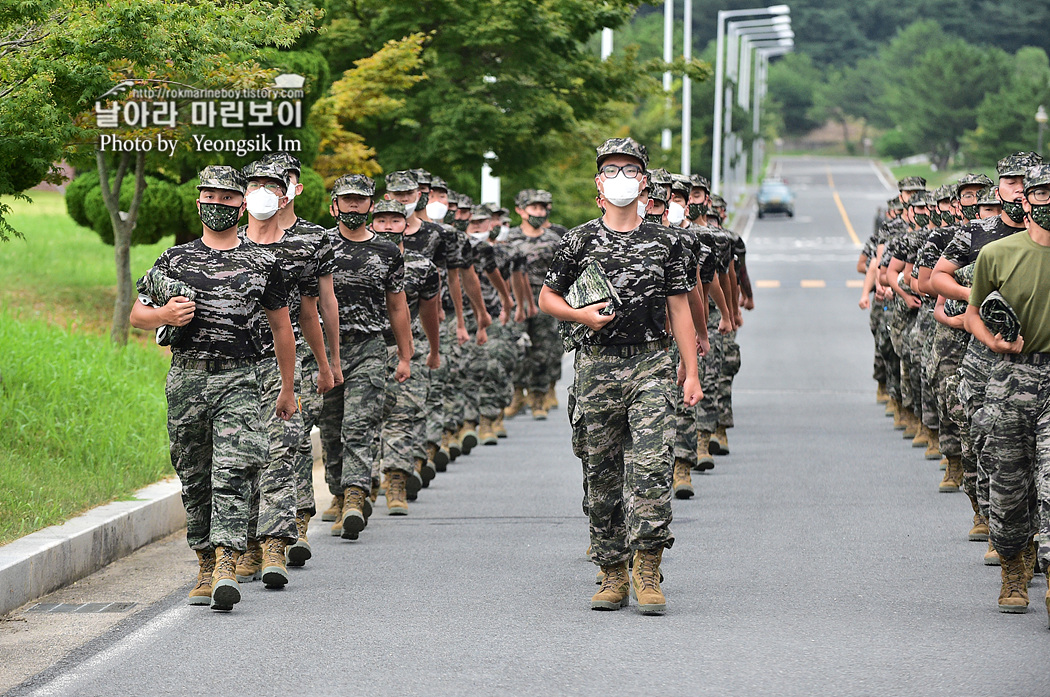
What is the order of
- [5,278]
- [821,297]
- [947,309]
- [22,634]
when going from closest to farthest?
[22,634] → [947,309] → [5,278] → [821,297]

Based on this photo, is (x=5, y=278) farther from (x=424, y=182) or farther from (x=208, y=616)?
(x=208, y=616)

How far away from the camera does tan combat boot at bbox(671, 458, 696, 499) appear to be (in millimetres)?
12242

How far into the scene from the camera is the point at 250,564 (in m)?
9.10

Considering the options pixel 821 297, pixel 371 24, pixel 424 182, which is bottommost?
pixel 821 297

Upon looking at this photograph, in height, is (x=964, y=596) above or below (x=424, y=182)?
below

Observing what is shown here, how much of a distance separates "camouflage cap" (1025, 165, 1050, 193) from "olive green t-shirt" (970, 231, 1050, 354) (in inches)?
10.0

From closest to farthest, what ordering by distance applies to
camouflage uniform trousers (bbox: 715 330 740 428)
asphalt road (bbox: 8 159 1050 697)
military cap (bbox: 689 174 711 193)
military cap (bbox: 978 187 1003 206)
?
asphalt road (bbox: 8 159 1050 697), military cap (bbox: 978 187 1003 206), military cap (bbox: 689 174 711 193), camouflage uniform trousers (bbox: 715 330 740 428)

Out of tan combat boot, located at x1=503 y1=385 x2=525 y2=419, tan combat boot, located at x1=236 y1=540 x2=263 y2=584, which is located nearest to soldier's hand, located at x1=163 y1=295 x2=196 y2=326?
tan combat boot, located at x1=236 y1=540 x2=263 y2=584

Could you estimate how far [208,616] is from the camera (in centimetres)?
812

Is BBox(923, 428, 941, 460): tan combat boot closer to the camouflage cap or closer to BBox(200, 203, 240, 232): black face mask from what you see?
the camouflage cap

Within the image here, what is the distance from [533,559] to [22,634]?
3.03 m

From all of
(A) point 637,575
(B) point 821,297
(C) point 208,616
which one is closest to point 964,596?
(A) point 637,575

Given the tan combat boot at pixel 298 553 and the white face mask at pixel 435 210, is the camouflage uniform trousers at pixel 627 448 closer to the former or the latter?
the tan combat boot at pixel 298 553

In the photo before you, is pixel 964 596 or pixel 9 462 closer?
pixel 964 596
